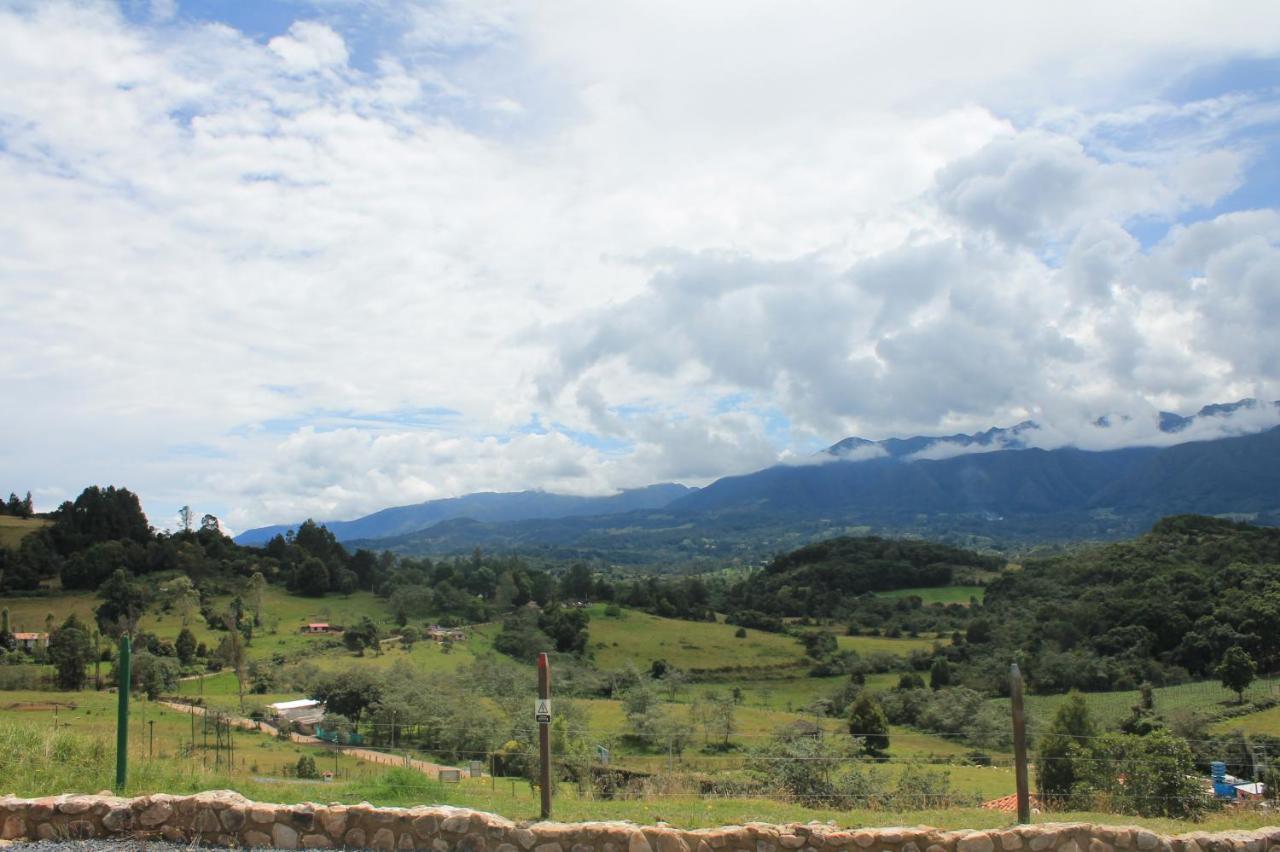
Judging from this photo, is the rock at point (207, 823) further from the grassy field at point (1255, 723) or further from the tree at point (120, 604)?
the tree at point (120, 604)

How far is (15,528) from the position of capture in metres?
93.4

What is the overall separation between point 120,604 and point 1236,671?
75658 mm

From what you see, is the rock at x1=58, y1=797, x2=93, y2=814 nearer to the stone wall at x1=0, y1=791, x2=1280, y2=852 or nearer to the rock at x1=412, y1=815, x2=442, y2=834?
the stone wall at x1=0, y1=791, x2=1280, y2=852

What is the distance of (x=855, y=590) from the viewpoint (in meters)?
114

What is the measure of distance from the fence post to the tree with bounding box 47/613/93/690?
48.9 meters

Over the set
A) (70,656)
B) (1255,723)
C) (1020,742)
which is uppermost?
(1020,742)

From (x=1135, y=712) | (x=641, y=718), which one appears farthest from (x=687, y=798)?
(x=641, y=718)

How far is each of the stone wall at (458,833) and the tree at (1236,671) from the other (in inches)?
1746

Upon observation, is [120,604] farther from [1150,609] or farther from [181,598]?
[1150,609]

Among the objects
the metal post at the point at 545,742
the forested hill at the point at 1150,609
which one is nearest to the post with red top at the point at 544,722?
the metal post at the point at 545,742

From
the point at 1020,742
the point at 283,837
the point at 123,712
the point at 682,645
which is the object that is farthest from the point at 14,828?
the point at 682,645

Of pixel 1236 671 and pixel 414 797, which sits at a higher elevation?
pixel 414 797

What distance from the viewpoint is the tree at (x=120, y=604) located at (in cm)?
6562

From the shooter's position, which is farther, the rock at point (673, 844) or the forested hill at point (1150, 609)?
the forested hill at point (1150, 609)
